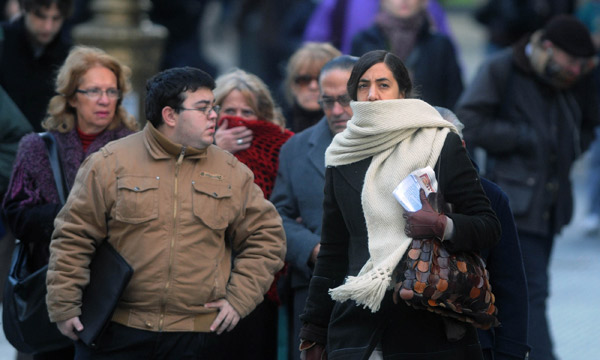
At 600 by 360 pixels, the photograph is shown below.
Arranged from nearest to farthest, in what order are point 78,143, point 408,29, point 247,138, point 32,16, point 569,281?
point 78,143 → point 247,138 → point 32,16 → point 408,29 → point 569,281

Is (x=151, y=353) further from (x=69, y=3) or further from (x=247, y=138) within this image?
(x=69, y=3)

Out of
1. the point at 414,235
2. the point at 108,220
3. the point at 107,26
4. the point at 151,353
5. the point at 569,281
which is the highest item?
the point at 414,235

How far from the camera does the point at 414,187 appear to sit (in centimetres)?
364

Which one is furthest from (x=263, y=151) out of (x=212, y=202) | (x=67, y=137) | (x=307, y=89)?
(x=212, y=202)

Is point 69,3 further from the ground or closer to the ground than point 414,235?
closer to the ground

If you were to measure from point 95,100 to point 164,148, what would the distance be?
0.97 m

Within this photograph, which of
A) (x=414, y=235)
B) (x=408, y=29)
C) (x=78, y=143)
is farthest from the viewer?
(x=408, y=29)

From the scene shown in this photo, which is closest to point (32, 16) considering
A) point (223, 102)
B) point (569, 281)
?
point (223, 102)

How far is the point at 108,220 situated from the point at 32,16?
272 centimetres

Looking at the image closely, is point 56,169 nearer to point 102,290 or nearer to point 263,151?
point 102,290

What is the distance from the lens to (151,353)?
4293 mm

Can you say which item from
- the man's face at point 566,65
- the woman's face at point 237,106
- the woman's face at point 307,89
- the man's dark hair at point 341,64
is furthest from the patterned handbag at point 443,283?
the man's face at point 566,65

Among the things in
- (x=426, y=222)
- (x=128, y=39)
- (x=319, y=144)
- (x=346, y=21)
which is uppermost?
(x=426, y=222)

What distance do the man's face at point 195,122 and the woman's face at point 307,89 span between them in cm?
178
